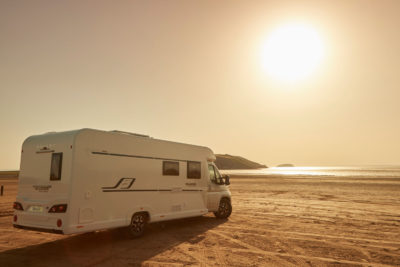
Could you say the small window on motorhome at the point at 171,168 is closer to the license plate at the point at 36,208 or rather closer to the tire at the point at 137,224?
the tire at the point at 137,224

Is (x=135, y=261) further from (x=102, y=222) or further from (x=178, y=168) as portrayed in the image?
(x=178, y=168)

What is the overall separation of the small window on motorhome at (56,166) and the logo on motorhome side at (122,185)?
128 cm

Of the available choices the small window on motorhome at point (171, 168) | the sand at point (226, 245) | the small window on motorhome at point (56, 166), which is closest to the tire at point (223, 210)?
the sand at point (226, 245)

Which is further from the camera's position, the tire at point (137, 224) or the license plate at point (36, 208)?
the tire at point (137, 224)

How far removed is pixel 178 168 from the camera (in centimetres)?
1084

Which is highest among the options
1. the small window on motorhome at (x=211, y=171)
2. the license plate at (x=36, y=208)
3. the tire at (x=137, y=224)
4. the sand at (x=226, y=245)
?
the small window on motorhome at (x=211, y=171)

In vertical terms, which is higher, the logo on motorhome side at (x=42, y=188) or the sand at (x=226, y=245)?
the logo on motorhome side at (x=42, y=188)

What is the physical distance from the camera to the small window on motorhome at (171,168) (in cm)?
1027

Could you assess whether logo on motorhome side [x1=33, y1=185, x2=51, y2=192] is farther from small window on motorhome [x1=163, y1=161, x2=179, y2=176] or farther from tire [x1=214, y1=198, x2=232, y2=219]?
tire [x1=214, y1=198, x2=232, y2=219]

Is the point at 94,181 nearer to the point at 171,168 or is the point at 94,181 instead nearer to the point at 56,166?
the point at 56,166

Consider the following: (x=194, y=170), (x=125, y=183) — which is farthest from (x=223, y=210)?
(x=125, y=183)

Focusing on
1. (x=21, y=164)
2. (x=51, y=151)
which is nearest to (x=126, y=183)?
(x=51, y=151)

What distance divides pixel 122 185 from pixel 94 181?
0.99 metres

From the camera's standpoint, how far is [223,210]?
13.0 metres
